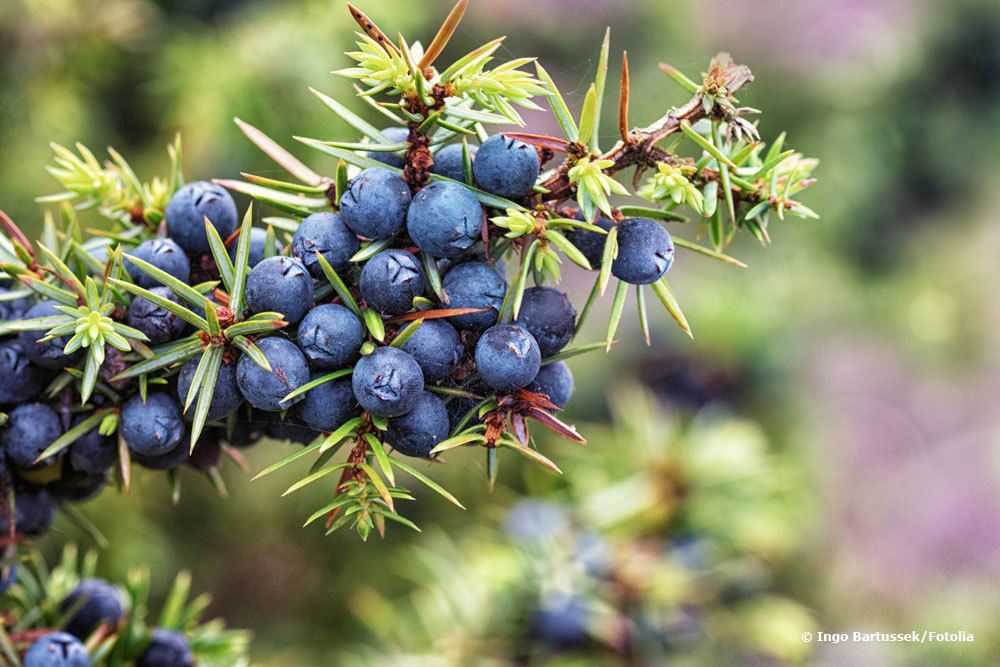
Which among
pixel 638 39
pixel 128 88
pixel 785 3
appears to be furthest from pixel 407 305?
pixel 785 3

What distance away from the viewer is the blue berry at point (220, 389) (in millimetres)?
378

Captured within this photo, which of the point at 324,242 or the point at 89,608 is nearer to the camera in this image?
the point at 324,242

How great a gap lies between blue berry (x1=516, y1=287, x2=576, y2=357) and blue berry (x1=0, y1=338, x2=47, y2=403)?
0.26 m

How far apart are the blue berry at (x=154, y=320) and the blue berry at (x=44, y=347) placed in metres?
0.04

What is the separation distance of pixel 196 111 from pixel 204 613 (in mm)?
841

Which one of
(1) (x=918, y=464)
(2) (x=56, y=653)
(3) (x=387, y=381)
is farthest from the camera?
(1) (x=918, y=464)

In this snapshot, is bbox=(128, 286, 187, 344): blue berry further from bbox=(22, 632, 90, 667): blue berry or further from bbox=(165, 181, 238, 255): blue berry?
bbox=(22, 632, 90, 667): blue berry

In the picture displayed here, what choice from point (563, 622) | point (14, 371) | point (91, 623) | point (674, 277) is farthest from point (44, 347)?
point (674, 277)

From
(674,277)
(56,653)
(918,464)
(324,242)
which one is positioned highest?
(918,464)

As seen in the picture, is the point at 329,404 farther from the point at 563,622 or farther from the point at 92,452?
the point at 563,622

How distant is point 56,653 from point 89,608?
7 centimetres

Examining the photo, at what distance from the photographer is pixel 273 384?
1.18ft

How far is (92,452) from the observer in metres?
0.43

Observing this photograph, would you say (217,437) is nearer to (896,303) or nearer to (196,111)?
(196,111)
